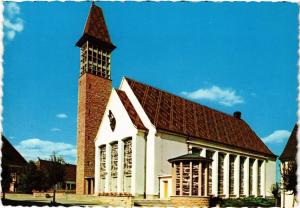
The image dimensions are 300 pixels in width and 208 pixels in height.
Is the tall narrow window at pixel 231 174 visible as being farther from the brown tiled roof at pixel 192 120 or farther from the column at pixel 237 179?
the brown tiled roof at pixel 192 120

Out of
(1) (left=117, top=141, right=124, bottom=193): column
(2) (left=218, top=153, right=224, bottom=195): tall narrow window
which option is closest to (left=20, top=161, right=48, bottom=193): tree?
(1) (left=117, top=141, right=124, bottom=193): column

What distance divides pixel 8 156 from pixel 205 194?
11.2m

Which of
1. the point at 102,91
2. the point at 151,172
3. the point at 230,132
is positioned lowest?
the point at 151,172

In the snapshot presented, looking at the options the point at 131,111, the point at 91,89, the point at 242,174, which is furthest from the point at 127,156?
the point at 242,174

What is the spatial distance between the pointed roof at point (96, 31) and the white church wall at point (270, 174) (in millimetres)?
20817

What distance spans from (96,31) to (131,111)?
1232cm

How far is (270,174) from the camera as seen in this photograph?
42.6 metres

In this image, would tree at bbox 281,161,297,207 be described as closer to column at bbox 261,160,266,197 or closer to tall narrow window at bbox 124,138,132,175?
tall narrow window at bbox 124,138,132,175

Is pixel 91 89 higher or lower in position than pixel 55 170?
higher

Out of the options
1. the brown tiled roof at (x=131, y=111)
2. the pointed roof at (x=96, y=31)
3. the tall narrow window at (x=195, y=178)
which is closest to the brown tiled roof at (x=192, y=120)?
the brown tiled roof at (x=131, y=111)

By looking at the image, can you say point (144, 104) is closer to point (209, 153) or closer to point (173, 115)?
point (173, 115)

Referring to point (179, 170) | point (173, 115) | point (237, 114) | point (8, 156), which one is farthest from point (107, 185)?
point (237, 114)

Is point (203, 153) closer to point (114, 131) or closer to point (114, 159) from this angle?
point (114, 159)

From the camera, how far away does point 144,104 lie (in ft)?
98.7
